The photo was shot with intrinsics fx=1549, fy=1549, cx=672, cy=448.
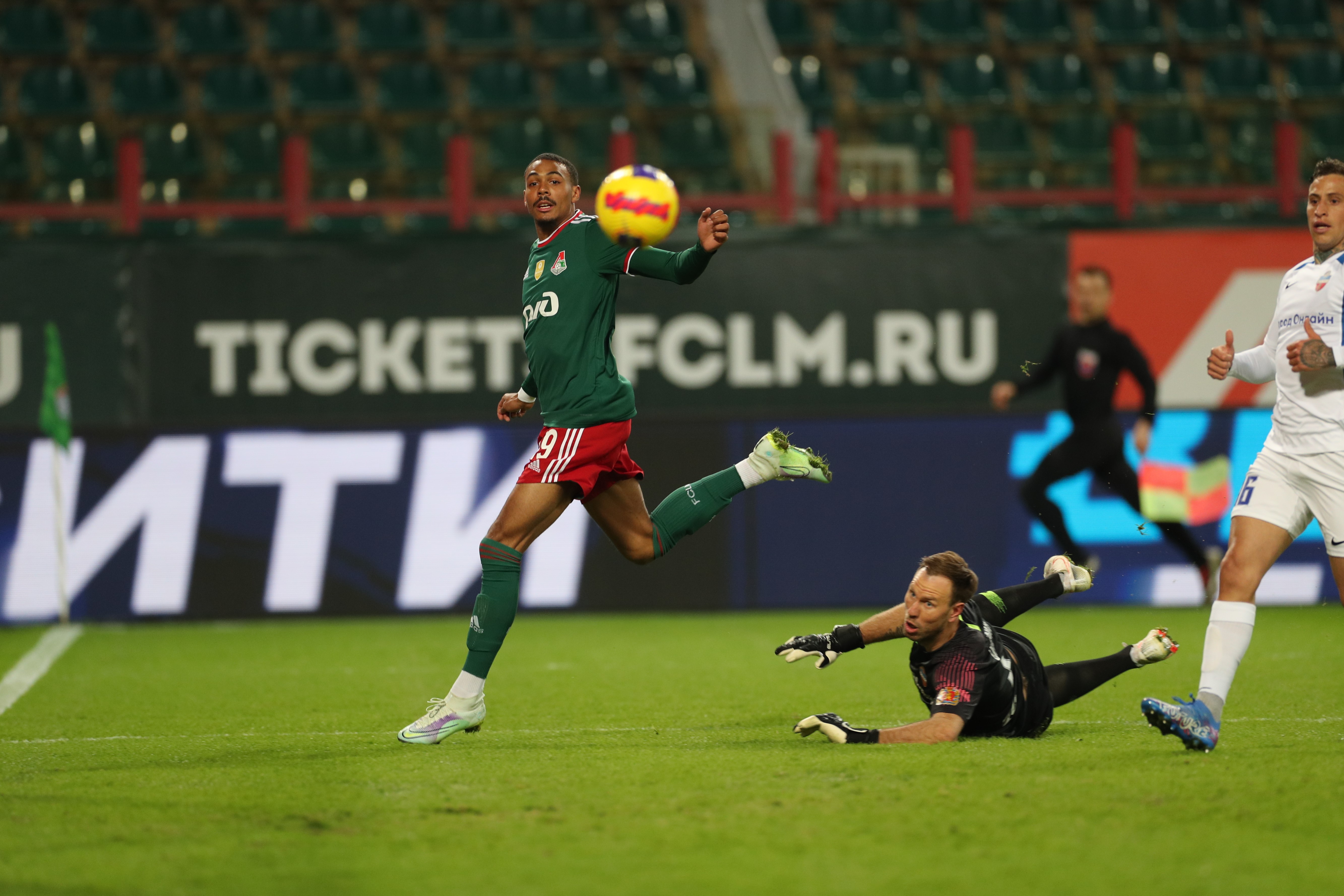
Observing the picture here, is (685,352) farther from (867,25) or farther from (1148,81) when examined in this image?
(1148,81)

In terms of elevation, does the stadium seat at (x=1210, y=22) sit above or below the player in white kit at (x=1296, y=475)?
above

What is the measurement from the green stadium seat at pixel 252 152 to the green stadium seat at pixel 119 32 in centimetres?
190

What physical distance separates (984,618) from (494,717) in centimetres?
218

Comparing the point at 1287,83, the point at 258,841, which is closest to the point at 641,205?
the point at 258,841

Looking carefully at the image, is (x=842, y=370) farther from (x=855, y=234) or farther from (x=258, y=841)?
(x=258, y=841)

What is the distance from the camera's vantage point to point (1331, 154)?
14.0 m

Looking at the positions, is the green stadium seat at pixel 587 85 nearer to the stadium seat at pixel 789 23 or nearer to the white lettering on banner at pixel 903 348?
the stadium seat at pixel 789 23

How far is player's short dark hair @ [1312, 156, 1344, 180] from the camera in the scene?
17.9 ft

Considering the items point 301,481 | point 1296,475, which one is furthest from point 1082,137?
point 1296,475

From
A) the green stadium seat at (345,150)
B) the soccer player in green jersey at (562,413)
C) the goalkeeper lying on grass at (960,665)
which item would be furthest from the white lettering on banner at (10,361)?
the goalkeeper lying on grass at (960,665)

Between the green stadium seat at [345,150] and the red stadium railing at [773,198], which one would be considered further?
the green stadium seat at [345,150]

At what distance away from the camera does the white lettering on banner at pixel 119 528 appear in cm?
1124

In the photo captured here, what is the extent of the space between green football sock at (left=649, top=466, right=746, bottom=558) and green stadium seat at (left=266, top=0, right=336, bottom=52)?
34.0 feet

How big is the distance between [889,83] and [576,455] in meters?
10.5
